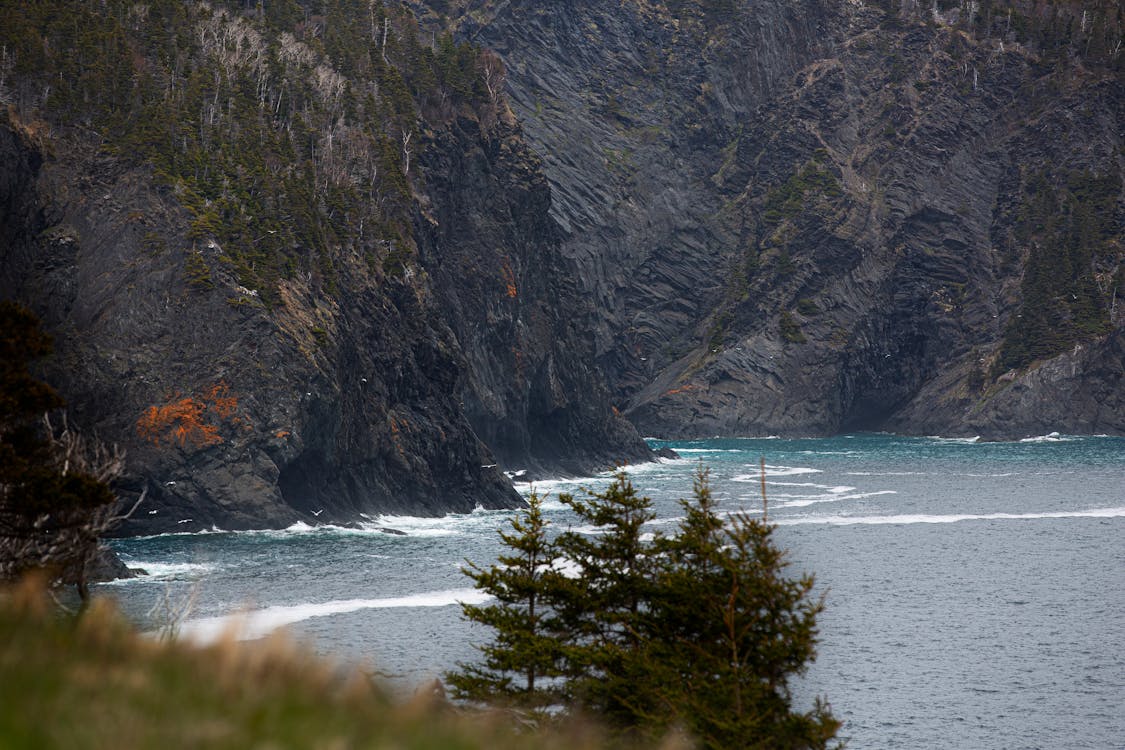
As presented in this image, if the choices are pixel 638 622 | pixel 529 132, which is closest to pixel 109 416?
pixel 638 622

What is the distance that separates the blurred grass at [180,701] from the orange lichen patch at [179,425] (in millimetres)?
66193

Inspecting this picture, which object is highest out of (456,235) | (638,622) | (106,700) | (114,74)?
(114,74)

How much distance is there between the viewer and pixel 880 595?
212 feet

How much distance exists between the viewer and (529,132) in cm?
19862

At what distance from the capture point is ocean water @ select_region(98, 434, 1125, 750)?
42.2m

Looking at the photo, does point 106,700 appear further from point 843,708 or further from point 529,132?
point 529,132

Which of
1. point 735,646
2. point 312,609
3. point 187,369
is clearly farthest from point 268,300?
point 735,646

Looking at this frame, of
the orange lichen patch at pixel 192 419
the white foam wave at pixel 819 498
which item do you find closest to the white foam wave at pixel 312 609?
the orange lichen patch at pixel 192 419

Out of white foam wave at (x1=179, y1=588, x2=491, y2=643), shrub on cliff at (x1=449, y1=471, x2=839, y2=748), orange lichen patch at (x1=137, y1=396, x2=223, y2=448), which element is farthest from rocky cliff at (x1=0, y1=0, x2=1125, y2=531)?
shrub on cliff at (x1=449, y1=471, x2=839, y2=748)

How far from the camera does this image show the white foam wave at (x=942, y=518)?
305 ft

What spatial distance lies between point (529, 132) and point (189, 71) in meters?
108

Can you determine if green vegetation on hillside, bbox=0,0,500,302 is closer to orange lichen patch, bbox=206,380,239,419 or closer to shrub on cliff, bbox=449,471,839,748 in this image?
orange lichen patch, bbox=206,380,239,419

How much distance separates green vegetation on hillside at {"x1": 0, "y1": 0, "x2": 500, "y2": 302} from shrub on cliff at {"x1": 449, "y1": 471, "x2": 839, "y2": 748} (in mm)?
61449

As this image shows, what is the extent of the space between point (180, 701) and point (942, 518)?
320 ft
